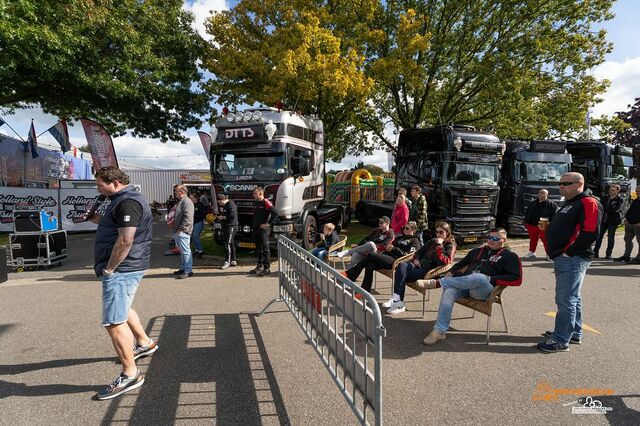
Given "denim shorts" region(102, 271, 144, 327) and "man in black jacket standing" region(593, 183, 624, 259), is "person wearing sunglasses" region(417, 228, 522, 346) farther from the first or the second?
"man in black jacket standing" region(593, 183, 624, 259)

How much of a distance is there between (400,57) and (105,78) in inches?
395

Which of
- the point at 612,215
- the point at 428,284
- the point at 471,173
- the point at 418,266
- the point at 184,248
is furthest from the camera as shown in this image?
the point at 471,173

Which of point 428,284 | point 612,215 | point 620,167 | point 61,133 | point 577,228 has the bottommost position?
point 428,284

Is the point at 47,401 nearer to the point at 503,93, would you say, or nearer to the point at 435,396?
the point at 435,396

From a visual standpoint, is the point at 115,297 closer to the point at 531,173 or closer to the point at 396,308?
the point at 396,308

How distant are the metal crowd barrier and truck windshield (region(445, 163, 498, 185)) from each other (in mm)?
6619

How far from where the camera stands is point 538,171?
1123 centimetres

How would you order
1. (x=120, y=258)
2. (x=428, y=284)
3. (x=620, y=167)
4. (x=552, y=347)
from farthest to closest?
(x=620, y=167), (x=428, y=284), (x=552, y=347), (x=120, y=258)

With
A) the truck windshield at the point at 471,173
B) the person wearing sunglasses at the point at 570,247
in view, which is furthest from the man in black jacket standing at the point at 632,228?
the person wearing sunglasses at the point at 570,247

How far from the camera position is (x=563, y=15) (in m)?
13.0

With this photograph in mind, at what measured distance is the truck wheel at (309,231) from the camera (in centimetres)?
874

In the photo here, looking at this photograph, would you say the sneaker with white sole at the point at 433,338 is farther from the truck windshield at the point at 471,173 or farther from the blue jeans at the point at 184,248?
the truck windshield at the point at 471,173

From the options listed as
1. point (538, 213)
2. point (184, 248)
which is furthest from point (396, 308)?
point (538, 213)

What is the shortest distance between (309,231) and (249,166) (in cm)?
224
